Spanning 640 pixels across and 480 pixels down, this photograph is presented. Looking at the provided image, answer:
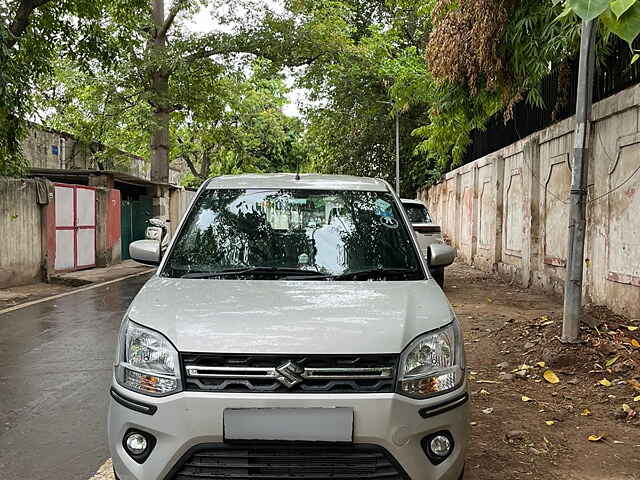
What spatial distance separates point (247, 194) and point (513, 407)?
104 inches

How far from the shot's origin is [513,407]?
462 centimetres

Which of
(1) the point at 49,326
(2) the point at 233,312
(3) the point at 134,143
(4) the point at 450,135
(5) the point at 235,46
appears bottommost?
(1) the point at 49,326

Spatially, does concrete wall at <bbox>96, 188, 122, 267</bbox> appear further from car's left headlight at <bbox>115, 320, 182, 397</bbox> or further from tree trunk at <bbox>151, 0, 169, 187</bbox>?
car's left headlight at <bbox>115, 320, 182, 397</bbox>

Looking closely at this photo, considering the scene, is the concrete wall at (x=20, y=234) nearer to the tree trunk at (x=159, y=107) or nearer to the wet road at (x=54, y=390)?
the wet road at (x=54, y=390)

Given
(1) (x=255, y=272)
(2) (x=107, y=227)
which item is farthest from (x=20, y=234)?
(1) (x=255, y=272)

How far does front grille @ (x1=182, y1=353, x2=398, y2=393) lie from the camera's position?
245 cm

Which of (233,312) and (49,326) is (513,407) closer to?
(233,312)

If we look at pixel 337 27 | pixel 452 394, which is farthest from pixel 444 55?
pixel 337 27

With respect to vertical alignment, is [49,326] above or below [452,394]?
below

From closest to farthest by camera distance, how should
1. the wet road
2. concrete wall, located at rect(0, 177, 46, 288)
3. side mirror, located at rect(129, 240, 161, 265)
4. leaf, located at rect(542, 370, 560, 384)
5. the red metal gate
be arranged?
the wet road
side mirror, located at rect(129, 240, 161, 265)
leaf, located at rect(542, 370, 560, 384)
concrete wall, located at rect(0, 177, 46, 288)
the red metal gate

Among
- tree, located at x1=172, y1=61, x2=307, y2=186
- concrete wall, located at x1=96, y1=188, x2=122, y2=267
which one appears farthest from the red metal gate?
tree, located at x1=172, y1=61, x2=307, y2=186

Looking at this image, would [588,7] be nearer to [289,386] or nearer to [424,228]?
[289,386]

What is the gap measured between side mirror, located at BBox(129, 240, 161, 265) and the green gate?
15.6 meters

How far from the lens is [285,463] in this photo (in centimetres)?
243
